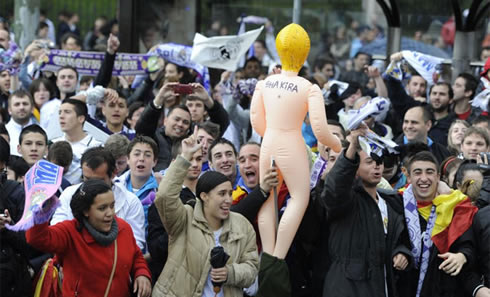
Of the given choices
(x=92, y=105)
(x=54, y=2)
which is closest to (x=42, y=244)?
(x=92, y=105)

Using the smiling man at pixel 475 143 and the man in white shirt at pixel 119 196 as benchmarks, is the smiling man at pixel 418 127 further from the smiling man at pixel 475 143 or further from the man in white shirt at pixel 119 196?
the man in white shirt at pixel 119 196

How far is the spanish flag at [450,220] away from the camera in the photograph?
6656mm

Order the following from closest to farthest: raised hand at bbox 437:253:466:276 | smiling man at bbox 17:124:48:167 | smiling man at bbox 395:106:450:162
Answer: raised hand at bbox 437:253:466:276, smiling man at bbox 17:124:48:167, smiling man at bbox 395:106:450:162

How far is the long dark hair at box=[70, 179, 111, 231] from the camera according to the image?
600 centimetres

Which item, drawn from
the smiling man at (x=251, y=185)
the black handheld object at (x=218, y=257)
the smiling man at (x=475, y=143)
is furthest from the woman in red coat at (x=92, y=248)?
the smiling man at (x=475, y=143)

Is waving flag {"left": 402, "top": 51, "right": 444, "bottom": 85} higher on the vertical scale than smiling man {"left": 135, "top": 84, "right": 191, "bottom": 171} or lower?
higher

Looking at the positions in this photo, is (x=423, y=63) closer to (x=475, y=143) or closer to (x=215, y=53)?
(x=215, y=53)

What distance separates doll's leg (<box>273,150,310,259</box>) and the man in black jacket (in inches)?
9.3

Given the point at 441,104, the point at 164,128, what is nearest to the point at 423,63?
the point at 441,104

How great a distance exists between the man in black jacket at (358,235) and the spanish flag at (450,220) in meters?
0.24

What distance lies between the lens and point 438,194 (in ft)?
22.9

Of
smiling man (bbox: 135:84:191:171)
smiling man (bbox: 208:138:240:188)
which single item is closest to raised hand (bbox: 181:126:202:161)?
smiling man (bbox: 208:138:240:188)

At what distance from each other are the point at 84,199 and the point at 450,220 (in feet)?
8.24

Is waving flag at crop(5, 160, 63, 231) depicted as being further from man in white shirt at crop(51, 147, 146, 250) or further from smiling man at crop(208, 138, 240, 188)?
smiling man at crop(208, 138, 240, 188)
